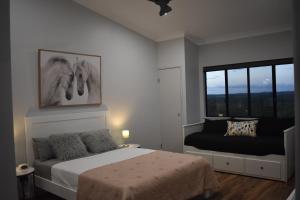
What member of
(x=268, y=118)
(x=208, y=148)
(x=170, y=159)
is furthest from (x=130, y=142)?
(x=268, y=118)

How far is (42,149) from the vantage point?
11.2ft

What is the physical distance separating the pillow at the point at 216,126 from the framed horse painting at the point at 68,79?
93.1 inches

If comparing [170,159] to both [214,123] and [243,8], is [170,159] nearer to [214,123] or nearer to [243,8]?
[214,123]

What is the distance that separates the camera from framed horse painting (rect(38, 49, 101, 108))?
3.65 metres

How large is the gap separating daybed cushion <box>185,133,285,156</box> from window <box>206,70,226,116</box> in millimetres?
940

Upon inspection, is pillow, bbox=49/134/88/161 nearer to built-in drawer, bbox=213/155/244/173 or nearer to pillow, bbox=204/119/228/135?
built-in drawer, bbox=213/155/244/173

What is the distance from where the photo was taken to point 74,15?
4094 mm

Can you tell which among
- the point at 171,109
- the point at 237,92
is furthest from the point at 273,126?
the point at 171,109

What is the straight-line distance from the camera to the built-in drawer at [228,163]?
Result: 411 cm

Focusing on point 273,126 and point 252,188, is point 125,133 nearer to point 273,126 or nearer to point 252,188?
point 252,188

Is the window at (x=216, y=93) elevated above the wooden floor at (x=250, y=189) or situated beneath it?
elevated above

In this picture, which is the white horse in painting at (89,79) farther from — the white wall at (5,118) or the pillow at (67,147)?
the white wall at (5,118)

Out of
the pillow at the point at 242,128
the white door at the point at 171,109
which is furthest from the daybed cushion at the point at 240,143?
the white door at the point at 171,109

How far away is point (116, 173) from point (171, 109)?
9.72ft
